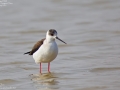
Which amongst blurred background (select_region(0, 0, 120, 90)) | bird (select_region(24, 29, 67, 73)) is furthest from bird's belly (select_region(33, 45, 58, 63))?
blurred background (select_region(0, 0, 120, 90))

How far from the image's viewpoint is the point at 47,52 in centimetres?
995

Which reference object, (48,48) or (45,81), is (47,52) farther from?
(45,81)

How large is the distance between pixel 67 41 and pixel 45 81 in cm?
453

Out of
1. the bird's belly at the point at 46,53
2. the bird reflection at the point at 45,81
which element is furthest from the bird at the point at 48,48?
the bird reflection at the point at 45,81

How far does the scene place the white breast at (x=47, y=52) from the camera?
32.6 ft

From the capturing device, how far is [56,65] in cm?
1094

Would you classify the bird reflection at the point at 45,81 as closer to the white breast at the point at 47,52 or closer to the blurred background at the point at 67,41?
the blurred background at the point at 67,41

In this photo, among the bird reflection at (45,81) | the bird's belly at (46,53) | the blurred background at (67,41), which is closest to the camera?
the bird reflection at (45,81)

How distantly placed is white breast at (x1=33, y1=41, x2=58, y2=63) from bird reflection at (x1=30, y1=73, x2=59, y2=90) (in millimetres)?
395

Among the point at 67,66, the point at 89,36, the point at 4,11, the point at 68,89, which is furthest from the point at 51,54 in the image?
the point at 4,11

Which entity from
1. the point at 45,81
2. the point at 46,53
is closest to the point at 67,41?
the point at 46,53

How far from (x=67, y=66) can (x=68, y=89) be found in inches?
87.6

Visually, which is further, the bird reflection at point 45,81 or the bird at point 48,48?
the bird at point 48,48

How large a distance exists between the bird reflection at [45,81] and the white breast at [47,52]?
40cm
